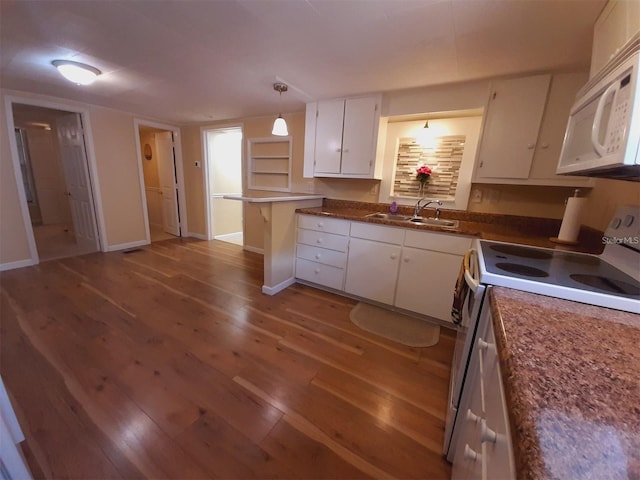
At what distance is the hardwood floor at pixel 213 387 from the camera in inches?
44.2

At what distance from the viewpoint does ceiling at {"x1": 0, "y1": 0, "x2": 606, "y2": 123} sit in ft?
4.35

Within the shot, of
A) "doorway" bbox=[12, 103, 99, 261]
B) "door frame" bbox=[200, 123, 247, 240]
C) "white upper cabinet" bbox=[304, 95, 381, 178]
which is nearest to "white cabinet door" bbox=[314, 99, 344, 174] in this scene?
"white upper cabinet" bbox=[304, 95, 381, 178]

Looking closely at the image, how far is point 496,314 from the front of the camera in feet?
2.26

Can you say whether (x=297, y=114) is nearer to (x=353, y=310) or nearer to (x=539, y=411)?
(x=353, y=310)

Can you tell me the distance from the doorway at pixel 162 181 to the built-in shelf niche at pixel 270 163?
176 cm

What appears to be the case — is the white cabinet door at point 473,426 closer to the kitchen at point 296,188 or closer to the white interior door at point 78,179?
the kitchen at point 296,188

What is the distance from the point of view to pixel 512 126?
6.40 feet

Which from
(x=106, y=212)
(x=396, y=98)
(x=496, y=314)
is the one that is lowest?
(x=106, y=212)

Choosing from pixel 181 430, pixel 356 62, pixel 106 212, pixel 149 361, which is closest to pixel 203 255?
pixel 106 212

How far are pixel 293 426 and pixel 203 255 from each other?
10.3ft

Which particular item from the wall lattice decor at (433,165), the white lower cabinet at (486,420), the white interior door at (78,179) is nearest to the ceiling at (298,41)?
the wall lattice decor at (433,165)

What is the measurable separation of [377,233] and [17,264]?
4335mm

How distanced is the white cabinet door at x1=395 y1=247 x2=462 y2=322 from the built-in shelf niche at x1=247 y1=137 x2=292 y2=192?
6.95 feet

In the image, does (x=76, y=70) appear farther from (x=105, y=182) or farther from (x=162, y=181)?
(x=162, y=181)
